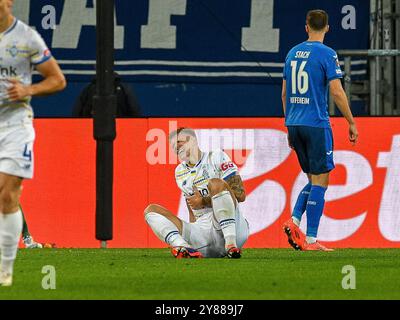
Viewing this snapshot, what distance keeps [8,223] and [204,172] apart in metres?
3.36

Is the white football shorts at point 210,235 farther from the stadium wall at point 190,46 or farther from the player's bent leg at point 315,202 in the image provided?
the stadium wall at point 190,46

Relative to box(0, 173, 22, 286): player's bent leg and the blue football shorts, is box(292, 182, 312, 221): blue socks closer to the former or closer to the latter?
the blue football shorts

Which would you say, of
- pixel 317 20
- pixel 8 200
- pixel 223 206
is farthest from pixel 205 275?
pixel 317 20

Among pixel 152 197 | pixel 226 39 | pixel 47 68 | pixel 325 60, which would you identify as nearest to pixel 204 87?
pixel 226 39

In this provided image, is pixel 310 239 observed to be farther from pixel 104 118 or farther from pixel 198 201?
pixel 104 118

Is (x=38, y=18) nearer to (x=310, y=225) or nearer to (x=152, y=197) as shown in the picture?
(x=152, y=197)

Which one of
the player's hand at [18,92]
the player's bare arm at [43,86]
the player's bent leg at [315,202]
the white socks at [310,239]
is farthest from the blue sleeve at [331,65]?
the player's hand at [18,92]

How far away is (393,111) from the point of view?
18.5 meters

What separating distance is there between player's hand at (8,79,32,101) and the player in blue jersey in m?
4.31

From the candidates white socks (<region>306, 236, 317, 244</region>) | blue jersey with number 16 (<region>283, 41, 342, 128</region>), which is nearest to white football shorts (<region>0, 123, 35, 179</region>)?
blue jersey with number 16 (<region>283, 41, 342, 128</region>)

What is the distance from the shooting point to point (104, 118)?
14.1m
